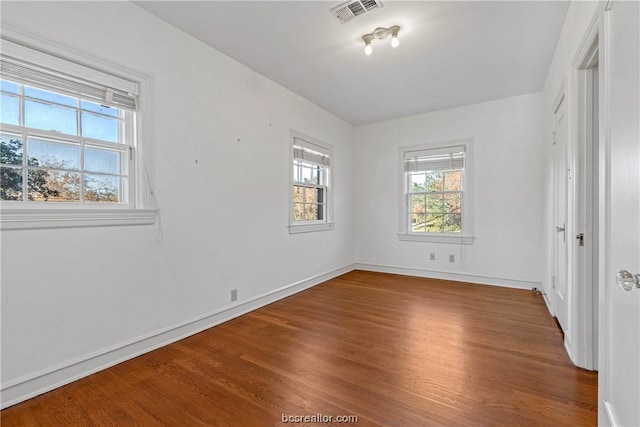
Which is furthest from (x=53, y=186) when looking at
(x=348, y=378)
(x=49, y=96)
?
(x=348, y=378)

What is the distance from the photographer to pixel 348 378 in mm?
1942

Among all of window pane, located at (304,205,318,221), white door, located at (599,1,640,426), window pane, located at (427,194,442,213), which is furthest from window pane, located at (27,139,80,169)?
window pane, located at (427,194,442,213)

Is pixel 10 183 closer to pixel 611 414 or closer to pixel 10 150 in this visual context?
pixel 10 150

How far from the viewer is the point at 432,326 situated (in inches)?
110

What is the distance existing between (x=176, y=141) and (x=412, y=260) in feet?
12.9

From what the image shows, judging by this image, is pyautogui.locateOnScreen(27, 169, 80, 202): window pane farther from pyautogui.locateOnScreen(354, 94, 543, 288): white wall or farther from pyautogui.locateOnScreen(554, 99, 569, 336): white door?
pyautogui.locateOnScreen(354, 94, 543, 288): white wall

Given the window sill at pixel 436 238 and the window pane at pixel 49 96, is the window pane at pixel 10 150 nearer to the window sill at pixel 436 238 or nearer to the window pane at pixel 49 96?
the window pane at pixel 49 96

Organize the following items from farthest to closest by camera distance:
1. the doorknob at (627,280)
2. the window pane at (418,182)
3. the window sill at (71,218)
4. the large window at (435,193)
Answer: the window pane at (418,182) < the large window at (435,193) < the window sill at (71,218) < the doorknob at (627,280)

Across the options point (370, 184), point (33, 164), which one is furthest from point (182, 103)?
point (370, 184)

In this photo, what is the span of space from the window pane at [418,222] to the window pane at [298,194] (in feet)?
6.55

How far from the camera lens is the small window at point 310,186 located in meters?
4.11

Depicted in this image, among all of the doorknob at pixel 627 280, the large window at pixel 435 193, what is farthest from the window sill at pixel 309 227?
the doorknob at pixel 627 280

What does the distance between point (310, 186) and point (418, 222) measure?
1965 mm

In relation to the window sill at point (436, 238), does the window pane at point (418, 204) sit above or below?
above
